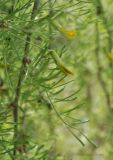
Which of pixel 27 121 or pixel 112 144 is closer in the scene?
pixel 27 121

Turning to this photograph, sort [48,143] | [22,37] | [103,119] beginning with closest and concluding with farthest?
[22,37]
[48,143]
[103,119]

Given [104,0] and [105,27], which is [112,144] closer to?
[105,27]

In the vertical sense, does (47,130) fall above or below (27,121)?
below

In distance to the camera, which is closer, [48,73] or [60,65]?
[60,65]

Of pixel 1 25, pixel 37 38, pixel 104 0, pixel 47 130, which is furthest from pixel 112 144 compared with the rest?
pixel 1 25

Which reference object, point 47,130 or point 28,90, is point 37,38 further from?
point 47,130

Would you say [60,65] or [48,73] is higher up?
[60,65]

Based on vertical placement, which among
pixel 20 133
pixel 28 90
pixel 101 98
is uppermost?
pixel 28 90

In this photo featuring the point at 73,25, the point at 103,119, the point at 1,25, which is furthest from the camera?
the point at 103,119
